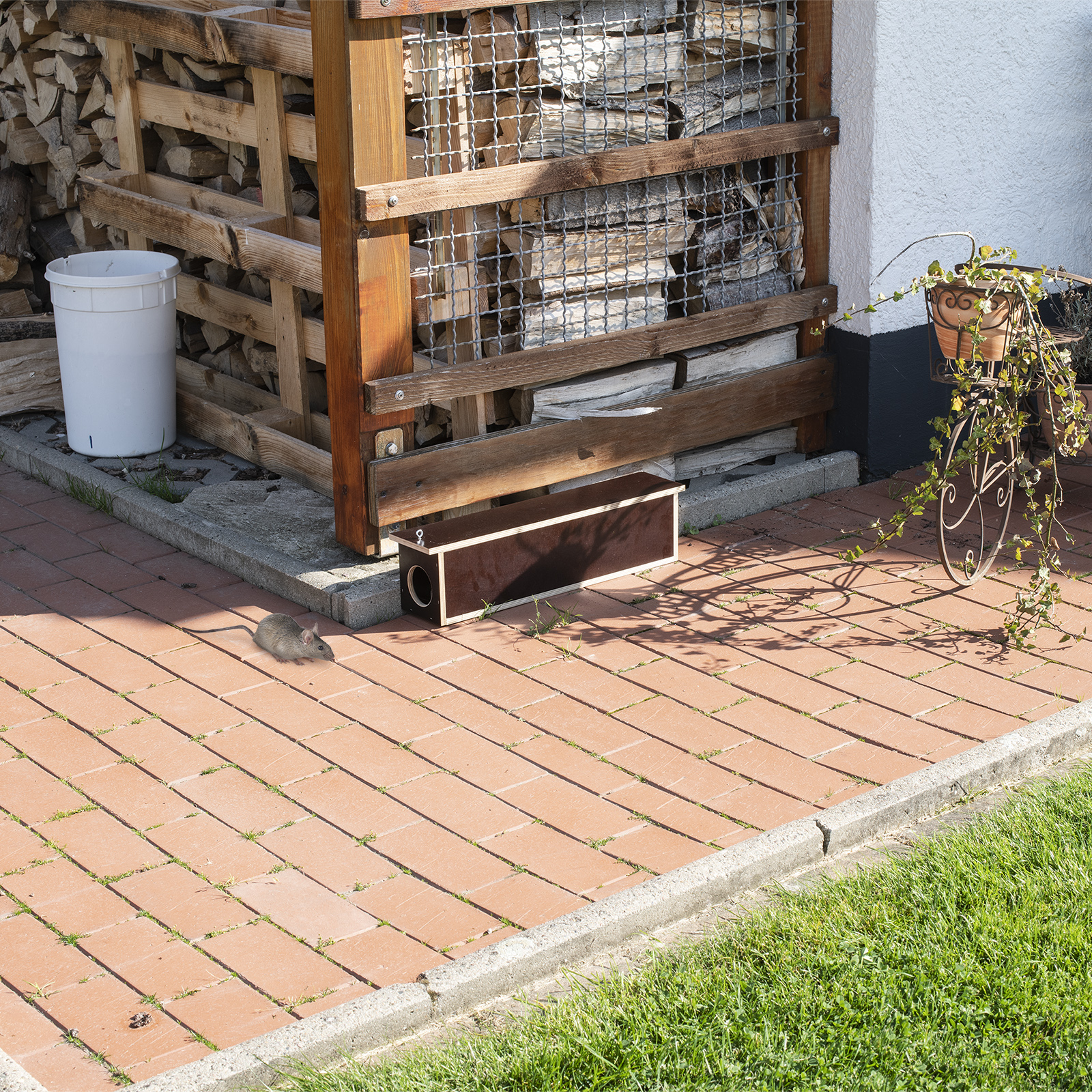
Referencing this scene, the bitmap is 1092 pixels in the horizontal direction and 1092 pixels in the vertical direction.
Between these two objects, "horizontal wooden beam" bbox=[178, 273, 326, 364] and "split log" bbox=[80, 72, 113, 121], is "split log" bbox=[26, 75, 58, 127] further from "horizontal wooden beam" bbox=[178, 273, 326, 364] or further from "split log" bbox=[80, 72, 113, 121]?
"horizontal wooden beam" bbox=[178, 273, 326, 364]

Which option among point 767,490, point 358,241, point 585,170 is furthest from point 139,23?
point 767,490

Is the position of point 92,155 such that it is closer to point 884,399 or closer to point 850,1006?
point 884,399

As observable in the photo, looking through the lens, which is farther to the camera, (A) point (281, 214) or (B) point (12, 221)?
(B) point (12, 221)

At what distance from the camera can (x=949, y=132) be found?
6.13 metres

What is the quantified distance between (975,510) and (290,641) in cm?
304

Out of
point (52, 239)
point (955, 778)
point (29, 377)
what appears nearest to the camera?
point (955, 778)

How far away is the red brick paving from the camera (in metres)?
3.46

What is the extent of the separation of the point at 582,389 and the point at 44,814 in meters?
2.68

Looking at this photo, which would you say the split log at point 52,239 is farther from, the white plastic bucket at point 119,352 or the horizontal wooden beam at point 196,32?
the white plastic bucket at point 119,352

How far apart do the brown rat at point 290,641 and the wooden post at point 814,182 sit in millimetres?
2579

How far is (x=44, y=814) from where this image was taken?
160 inches

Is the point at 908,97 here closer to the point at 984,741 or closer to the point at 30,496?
the point at 984,741

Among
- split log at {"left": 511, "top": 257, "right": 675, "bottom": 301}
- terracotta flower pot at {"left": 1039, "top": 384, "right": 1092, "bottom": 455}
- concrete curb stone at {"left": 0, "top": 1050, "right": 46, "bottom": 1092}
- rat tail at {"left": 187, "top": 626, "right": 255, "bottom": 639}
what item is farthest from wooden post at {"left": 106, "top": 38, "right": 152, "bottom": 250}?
concrete curb stone at {"left": 0, "top": 1050, "right": 46, "bottom": 1092}

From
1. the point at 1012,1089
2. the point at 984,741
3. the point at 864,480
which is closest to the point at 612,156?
the point at 864,480
